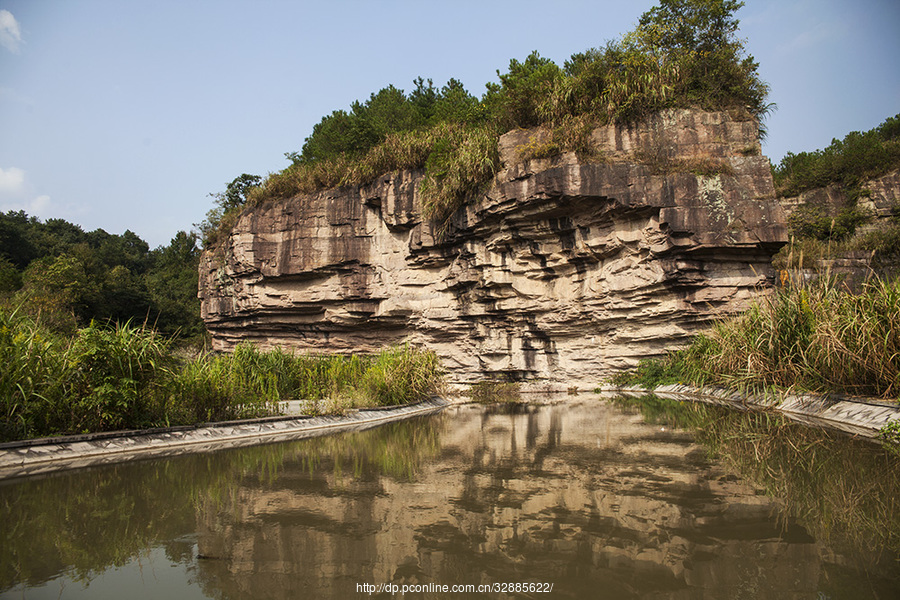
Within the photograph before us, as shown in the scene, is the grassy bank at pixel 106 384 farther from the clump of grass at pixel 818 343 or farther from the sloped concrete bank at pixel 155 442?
the clump of grass at pixel 818 343

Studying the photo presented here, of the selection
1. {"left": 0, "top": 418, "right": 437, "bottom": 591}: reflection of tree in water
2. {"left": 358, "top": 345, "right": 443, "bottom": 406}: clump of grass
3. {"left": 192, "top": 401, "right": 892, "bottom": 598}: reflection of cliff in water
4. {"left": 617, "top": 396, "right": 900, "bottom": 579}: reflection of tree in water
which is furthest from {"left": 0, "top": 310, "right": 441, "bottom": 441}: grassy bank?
{"left": 617, "top": 396, "right": 900, "bottom": 579}: reflection of tree in water

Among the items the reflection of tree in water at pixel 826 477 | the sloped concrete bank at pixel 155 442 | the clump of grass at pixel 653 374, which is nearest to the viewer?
the reflection of tree in water at pixel 826 477

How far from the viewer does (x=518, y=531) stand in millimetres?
2939

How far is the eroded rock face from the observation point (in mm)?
13992

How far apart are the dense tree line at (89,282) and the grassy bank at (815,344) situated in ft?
44.5

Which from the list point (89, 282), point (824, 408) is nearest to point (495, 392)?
point (824, 408)

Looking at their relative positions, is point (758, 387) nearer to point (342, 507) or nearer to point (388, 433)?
point (388, 433)

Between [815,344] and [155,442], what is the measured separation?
9.80 m

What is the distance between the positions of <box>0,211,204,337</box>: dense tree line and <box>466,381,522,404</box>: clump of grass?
30.3 feet

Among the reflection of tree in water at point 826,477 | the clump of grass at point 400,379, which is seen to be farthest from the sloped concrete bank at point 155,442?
the reflection of tree in water at point 826,477

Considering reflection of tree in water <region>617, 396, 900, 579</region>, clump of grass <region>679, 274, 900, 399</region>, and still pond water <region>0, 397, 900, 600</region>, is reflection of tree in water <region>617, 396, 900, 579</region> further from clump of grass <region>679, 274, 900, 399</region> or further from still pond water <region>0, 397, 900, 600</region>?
clump of grass <region>679, 274, 900, 399</region>

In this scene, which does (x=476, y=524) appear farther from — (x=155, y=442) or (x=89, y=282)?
(x=89, y=282)

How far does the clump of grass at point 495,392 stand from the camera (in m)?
15.0

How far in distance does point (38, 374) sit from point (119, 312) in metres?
28.0
